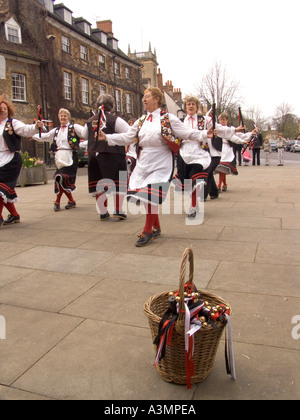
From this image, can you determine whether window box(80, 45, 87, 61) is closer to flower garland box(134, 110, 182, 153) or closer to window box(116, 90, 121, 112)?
window box(116, 90, 121, 112)

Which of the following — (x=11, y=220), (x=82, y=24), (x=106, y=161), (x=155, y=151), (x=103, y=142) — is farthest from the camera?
(x=82, y=24)

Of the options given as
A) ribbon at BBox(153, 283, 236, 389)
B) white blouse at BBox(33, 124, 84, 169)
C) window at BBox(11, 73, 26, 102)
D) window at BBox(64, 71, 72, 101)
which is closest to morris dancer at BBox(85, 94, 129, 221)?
white blouse at BBox(33, 124, 84, 169)

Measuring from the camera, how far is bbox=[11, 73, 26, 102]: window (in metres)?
22.4

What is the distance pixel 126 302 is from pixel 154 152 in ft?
7.58

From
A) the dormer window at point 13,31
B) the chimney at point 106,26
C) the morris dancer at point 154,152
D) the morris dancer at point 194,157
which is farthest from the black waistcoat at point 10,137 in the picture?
the chimney at point 106,26

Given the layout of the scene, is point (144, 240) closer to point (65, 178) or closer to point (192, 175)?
point (192, 175)

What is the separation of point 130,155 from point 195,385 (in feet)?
24.3

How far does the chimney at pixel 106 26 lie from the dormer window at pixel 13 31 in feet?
45.3

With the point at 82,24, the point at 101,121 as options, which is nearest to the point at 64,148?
the point at 101,121

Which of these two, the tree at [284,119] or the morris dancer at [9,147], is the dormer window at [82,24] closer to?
A: the morris dancer at [9,147]

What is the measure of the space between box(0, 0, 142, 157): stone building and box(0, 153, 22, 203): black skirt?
51.1ft

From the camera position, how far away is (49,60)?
79.9 ft

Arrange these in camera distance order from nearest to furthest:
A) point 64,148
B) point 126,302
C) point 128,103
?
point 126,302 → point 64,148 → point 128,103

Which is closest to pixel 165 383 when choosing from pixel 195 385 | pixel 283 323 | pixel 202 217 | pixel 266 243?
pixel 195 385
